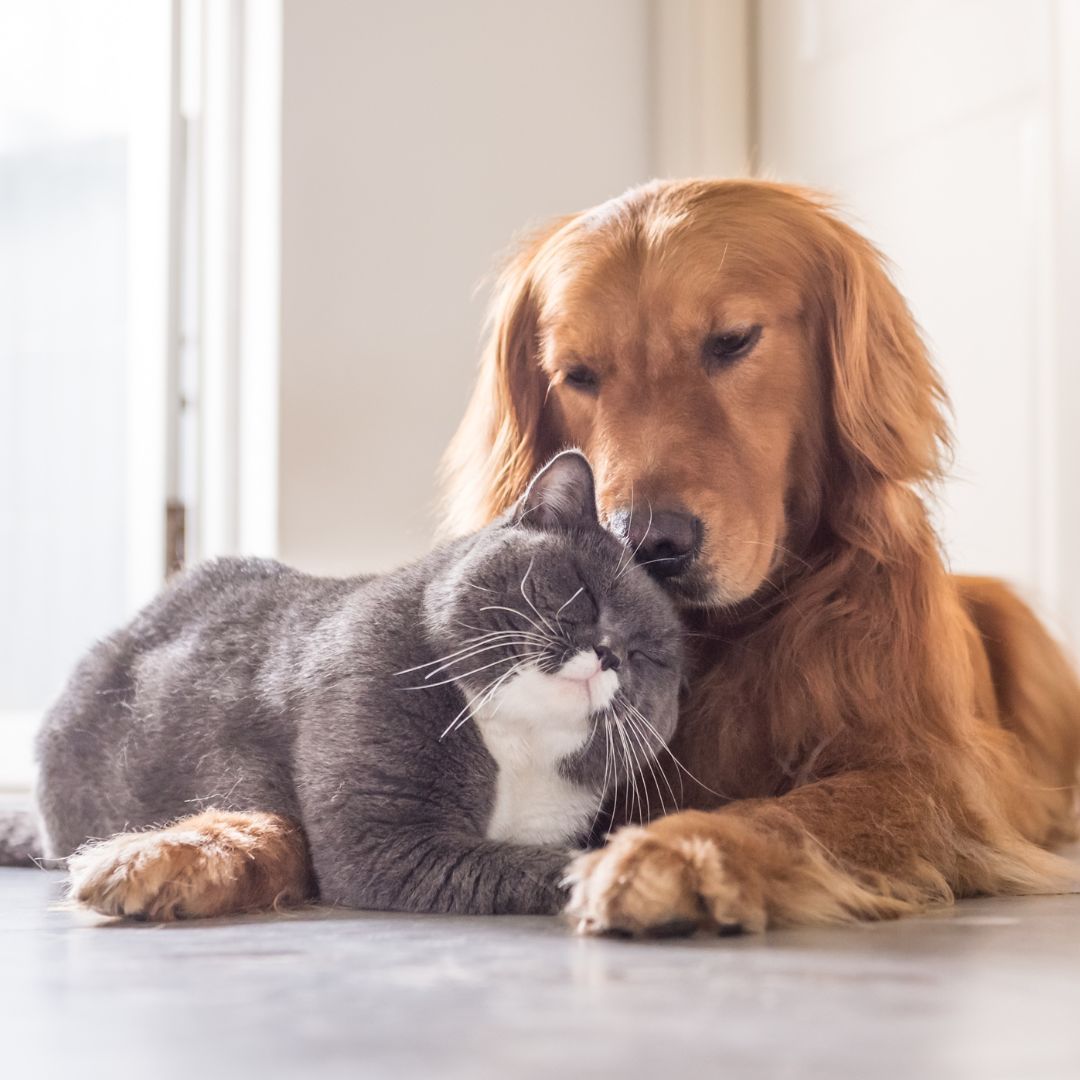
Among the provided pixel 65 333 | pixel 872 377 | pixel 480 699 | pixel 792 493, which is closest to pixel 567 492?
pixel 480 699

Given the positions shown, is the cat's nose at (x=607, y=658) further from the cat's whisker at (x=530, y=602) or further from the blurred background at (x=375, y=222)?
the blurred background at (x=375, y=222)

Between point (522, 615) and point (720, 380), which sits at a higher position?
point (720, 380)

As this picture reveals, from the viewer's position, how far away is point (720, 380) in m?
1.47

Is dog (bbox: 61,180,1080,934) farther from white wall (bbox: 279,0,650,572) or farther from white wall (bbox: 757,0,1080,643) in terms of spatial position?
white wall (bbox: 279,0,650,572)

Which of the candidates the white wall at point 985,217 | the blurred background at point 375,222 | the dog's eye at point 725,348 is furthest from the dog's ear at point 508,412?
the blurred background at point 375,222

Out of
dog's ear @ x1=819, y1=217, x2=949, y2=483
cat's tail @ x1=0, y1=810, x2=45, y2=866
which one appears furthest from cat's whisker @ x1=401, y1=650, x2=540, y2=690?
cat's tail @ x1=0, y1=810, x2=45, y2=866

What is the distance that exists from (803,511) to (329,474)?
1.32 metres

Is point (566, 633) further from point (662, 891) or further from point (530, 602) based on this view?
point (662, 891)

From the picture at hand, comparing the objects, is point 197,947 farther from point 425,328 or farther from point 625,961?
point 425,328

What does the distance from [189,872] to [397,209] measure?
71.5 inches

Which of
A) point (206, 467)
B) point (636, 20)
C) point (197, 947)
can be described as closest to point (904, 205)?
point (636, 20)

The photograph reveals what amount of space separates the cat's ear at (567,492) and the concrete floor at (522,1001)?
38 cm

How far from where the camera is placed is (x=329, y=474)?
2.65 m

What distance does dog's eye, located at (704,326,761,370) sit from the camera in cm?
149
